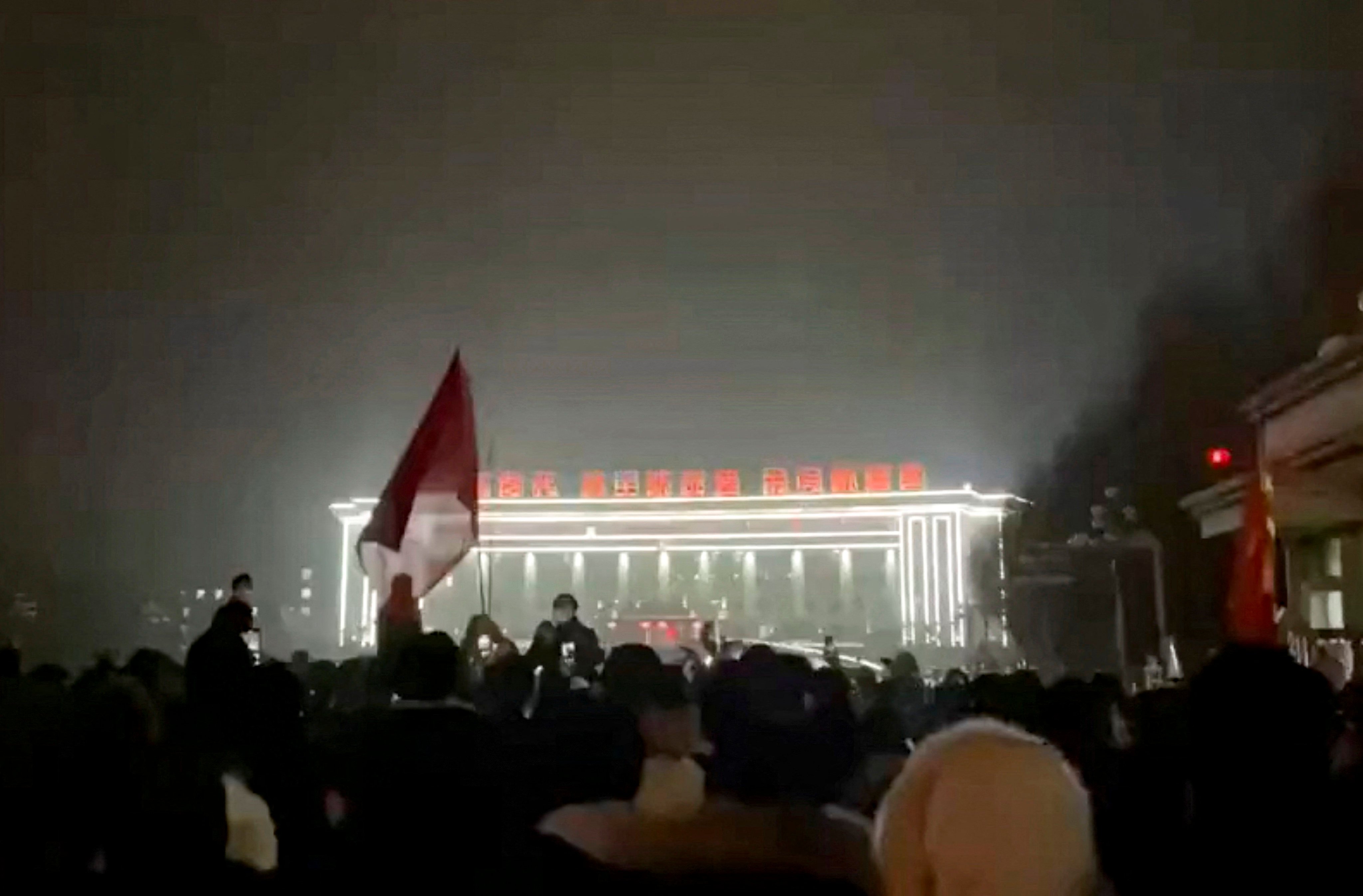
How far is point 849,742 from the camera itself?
3.07 metres

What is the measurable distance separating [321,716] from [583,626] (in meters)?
2.90

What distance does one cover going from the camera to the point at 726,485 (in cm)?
4800

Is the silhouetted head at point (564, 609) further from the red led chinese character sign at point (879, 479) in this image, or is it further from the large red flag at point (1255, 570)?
the red led chinese character sign at point (879, 479)

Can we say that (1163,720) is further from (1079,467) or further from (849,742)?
(1079,467)

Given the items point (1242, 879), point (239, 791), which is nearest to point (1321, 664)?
point (1242, 879)

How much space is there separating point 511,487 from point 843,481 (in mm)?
10038

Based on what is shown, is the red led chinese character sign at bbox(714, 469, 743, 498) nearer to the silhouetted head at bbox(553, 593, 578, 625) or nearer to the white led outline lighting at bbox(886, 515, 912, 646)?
the white led outline lighting at bbox(886, 515, 912, 646)

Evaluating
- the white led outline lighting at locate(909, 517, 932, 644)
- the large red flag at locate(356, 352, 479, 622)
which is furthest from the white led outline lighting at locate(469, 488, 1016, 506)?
the large red flag at locate(356, 352, 479, 622)

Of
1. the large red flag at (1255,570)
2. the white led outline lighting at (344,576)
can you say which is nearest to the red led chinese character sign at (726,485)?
the white led outline lighting at (344,576)

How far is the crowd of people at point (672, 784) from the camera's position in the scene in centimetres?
201

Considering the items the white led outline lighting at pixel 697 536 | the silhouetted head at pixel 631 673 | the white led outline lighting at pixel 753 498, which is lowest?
the silhouetted head at pixel 631 673

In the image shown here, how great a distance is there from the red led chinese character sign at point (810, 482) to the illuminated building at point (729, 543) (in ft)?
0.15

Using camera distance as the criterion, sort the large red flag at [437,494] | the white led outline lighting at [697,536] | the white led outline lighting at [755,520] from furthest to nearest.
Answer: the white led outline lighting at [697,536]
the white led outline lighting at [755,520]
the large red flag at [437,494]

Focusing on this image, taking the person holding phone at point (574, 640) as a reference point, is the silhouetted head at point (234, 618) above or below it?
above
